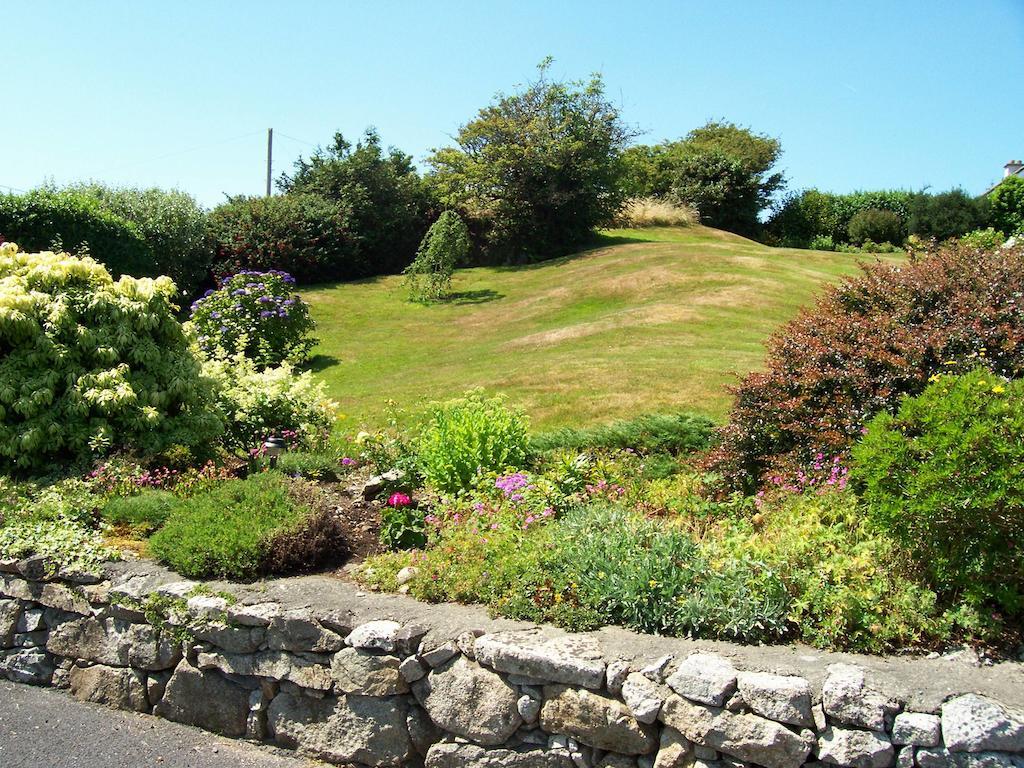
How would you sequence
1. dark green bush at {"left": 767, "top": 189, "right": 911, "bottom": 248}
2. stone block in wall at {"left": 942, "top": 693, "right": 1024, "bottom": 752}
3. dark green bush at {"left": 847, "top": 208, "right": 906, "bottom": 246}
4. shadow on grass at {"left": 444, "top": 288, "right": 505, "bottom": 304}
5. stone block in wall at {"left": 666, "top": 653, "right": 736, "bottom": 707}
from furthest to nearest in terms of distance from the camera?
dark green bush at {"left": 767, "top": 189, "right": 911, "bottom": 248} < dark green bush at {"left": 847, "top": 208, "right": 906, "bottom": 246} < shadow on grass at {"left": 444, "top": 288, "right": 505, "bottom": 304} < stone block in wall at {"left": 666, "top": 653, "right": 736, "bottom": 707} < stone block in wall at {"left": 942, "top": 693, "right": 1024, "bottom": 752}

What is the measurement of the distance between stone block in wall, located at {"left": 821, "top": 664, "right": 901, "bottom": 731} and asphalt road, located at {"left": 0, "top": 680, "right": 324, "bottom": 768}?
2552 mm

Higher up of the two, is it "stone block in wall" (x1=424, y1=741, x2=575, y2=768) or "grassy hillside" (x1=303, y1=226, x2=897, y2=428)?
"grassy hillside" (x1=303, y1=226, x2=897, y2=428)

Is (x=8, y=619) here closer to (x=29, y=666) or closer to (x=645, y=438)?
(x=29, y=666)

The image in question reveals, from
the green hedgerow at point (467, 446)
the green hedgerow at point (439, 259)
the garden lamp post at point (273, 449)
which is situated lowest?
the garden lamp post at point (273, 449)

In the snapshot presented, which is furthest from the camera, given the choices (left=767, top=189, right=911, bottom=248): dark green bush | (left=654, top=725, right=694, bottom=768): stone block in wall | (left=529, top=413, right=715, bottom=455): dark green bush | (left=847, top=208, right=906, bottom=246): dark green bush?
(left=767, top=189, right=911, bottom=248): dark green bush

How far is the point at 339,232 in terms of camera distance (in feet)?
91.2

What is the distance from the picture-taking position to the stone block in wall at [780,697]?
3.45m

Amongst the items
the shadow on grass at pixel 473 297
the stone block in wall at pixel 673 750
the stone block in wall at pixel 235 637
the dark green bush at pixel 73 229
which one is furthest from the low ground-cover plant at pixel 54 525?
the shadow on grass at pixel 473 297

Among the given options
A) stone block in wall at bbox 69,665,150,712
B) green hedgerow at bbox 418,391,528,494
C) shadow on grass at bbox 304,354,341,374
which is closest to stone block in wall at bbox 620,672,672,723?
green hedgerow at bbox 418,391,528,494

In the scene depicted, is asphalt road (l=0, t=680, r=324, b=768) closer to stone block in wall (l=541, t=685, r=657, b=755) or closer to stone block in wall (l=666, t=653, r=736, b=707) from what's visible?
stone block in wall (l=541, t=685, r=657, b=755)

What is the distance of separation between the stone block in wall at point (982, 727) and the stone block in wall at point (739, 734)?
0.52m

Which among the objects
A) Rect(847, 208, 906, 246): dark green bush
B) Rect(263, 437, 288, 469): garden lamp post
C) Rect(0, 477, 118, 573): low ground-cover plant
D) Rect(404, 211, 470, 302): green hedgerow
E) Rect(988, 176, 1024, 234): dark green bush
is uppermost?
Rect(988, 176, 1024, 234): dark green bush

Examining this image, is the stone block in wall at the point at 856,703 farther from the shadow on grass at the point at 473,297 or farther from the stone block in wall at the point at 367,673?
the shadow on grass at the point at 473,297

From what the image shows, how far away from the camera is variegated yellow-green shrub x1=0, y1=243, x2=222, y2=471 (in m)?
6.70
